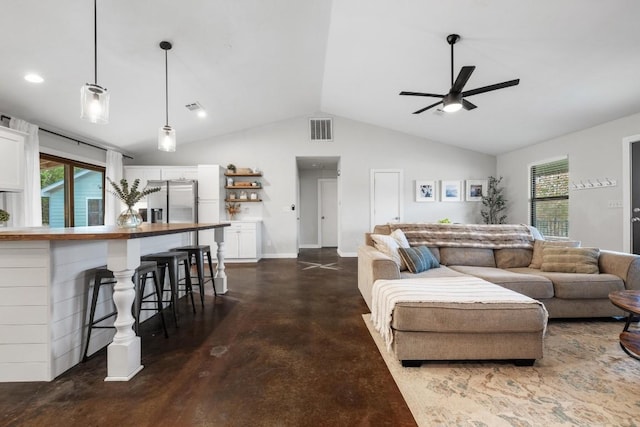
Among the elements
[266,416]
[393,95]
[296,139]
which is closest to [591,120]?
[393,95]

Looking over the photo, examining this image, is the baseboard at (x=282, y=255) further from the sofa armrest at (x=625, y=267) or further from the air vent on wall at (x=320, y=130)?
the sofa armrest at (x=625, y=267)

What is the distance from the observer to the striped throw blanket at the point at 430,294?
1.88m

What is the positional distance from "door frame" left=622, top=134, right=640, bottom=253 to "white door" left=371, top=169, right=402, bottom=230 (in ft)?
11.6

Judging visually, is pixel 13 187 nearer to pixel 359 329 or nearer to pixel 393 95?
pixel 359 329

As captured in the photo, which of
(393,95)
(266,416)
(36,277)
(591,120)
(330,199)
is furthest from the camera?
(330,199)

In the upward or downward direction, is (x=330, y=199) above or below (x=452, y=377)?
above

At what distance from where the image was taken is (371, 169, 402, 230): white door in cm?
646

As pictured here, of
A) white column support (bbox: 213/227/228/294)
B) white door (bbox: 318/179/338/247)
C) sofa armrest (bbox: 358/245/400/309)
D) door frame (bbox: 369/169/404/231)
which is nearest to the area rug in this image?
sofa armrest (bbox: 358/245/400/309)

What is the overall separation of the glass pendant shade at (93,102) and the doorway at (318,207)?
20.0ft

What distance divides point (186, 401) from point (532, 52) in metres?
4.49

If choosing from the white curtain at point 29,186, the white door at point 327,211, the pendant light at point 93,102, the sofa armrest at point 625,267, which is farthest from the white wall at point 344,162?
the pendant light at point 93,102

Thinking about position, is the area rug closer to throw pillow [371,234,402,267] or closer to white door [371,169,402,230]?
throw pillow [371,234,402,267]

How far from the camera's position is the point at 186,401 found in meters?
1.51

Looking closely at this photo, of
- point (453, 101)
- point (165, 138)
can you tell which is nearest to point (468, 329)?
point (453, 101)
